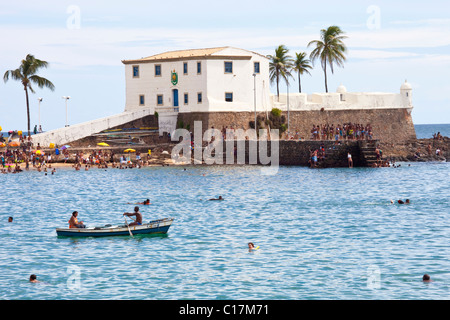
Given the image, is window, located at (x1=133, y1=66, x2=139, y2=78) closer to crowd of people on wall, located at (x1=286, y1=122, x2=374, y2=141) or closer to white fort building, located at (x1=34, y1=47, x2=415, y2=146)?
white fort building, located at (x1=34, y1=47, x2=415, y2=146)

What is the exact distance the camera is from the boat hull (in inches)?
1342

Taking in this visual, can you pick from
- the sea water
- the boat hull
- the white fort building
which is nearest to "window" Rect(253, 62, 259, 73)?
the white fort building

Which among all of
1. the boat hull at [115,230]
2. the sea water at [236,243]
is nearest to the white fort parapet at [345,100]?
the sea water at [236,243]

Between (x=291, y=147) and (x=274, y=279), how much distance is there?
5586cm

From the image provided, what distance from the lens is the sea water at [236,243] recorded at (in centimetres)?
2511

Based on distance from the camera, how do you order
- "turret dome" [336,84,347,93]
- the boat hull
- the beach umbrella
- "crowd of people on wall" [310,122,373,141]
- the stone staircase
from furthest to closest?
"turret dome" [336,84,347,93]
"crowd of people on wall" [310,122,373,141]
the beach umbrella
the stone staircase
the boat hull

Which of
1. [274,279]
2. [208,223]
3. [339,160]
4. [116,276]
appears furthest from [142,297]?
[339,160]

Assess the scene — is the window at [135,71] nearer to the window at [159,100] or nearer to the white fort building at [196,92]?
the white fort building at [196,92]

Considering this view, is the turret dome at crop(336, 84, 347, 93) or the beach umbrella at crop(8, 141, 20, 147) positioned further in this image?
the turret dome at crop(336, 84, 347, 93)

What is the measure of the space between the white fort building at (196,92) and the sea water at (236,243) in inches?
868

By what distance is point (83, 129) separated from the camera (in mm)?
84312

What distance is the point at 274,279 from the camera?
26.2 metres

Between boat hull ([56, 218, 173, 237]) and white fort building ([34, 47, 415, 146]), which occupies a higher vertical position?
white fort building ([34, 47, 415, 146])

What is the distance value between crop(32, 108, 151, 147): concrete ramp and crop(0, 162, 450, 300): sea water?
62.8ft
